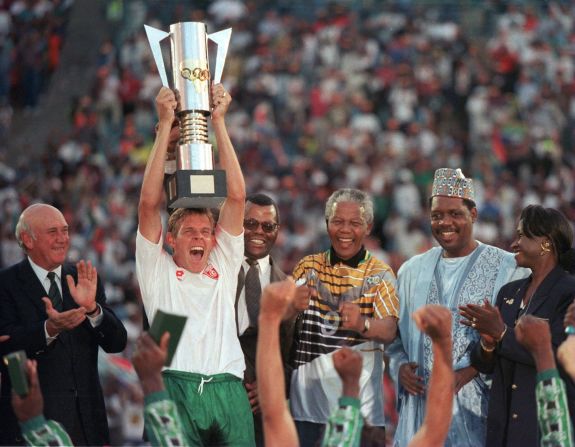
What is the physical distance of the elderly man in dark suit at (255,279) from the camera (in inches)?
269

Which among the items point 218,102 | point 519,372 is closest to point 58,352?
point 218,102

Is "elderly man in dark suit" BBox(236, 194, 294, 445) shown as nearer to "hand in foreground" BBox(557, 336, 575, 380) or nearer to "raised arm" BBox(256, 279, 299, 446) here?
"raised arm" BBox(256, 279, 299, 446)

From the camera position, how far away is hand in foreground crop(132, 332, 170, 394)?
458 cm

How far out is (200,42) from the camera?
6.47 m

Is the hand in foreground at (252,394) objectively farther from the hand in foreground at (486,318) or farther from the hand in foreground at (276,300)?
the hand in foreground at (276,300)

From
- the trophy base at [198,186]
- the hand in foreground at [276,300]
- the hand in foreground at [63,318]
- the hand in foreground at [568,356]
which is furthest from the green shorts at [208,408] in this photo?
the hand in foreground at [568,356]

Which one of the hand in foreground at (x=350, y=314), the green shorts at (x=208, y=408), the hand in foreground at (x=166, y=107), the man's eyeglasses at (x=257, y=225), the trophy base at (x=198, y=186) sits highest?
the hand in foreground at (x=166, y=107)

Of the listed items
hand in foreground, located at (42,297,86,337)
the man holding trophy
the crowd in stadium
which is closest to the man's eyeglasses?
the man holding trophy

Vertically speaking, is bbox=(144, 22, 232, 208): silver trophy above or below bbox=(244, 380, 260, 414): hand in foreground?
above

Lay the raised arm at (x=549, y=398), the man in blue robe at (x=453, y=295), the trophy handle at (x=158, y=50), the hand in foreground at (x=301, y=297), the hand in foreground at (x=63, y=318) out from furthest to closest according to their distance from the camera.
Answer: the man in blue robe at (x=453, y=295), the trophy handle at (x=158, y=50), the hand in foreground at (x=63, y=318), the hand in foreground at (x=301, y=297), the raised arm at (x=549, y=398)

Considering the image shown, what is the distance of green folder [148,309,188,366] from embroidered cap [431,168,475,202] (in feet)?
9.12

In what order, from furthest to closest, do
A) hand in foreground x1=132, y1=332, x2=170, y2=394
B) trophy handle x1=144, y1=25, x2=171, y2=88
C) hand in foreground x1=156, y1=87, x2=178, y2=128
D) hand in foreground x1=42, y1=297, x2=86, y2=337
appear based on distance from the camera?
trophy handle x1=144, y1=25, x2=171, y2=88
hand in foreground x1=156, y1=87, x2=178, y2=128
hand in foreground x1=42, y1=297, x2=86, y2=337
hand in foreground x1=132, y1=332, x2=170, y2=394

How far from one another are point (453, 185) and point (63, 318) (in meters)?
2.33

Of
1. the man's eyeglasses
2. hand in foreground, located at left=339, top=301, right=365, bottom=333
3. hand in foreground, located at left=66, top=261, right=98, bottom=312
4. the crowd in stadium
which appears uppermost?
the crowd in stadium
